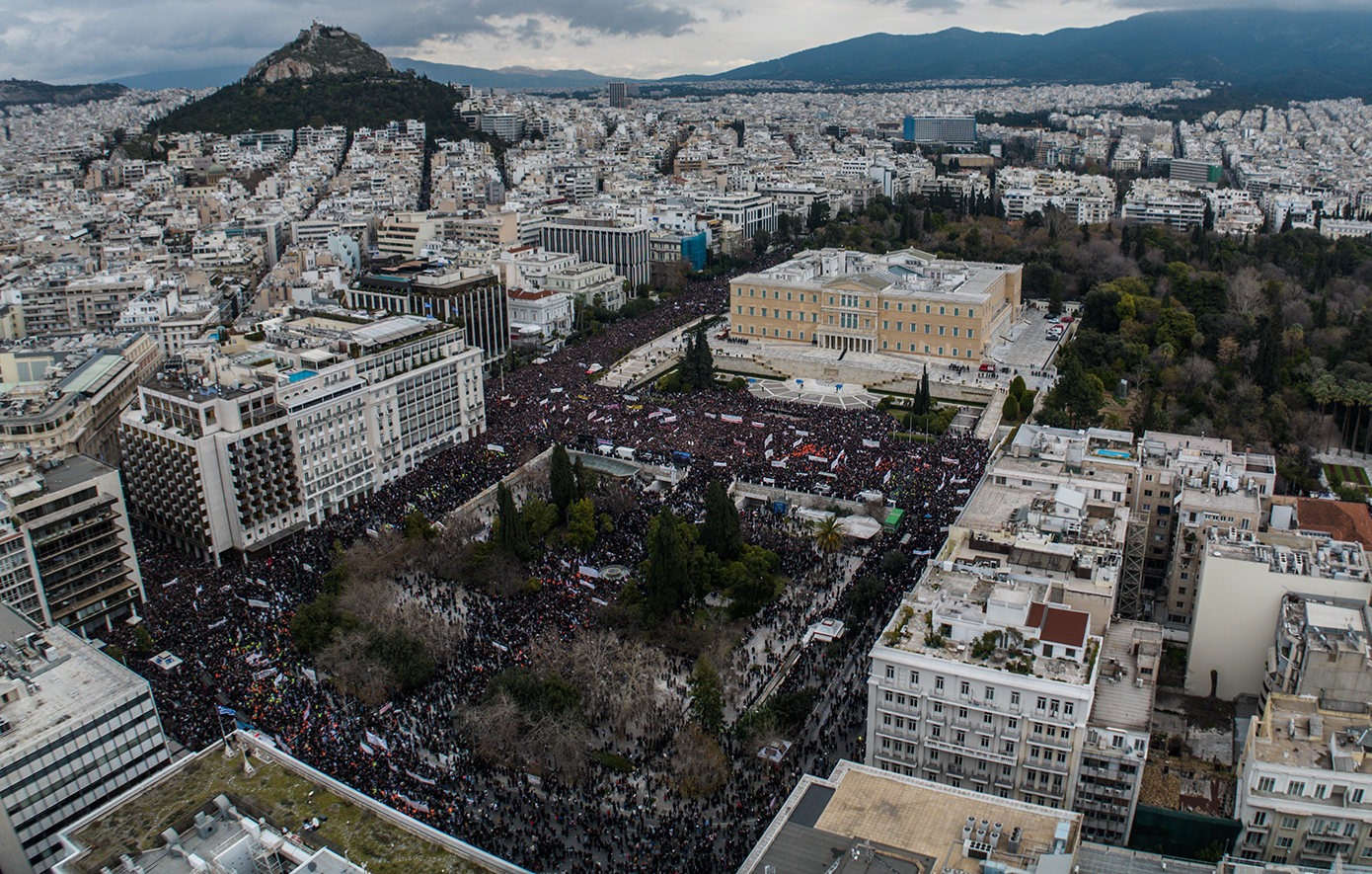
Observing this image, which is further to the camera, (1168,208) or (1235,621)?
(1168,208)

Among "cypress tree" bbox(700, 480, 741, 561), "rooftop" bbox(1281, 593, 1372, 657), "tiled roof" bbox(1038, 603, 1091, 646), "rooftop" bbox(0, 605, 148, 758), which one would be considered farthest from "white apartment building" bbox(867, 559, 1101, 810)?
"rooftop" bbox(0, 605, 148, 758)

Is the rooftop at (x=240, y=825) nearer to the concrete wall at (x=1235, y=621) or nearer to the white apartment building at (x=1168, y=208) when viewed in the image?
the concrete wall at (x=1235, y=621)

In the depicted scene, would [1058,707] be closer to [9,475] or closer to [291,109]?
[9,475]

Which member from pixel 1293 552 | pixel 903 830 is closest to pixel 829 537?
pixel 1293 552

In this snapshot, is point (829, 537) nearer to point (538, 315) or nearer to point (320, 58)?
point (538, 315)

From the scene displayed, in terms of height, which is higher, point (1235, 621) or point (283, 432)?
point (283, 432)
